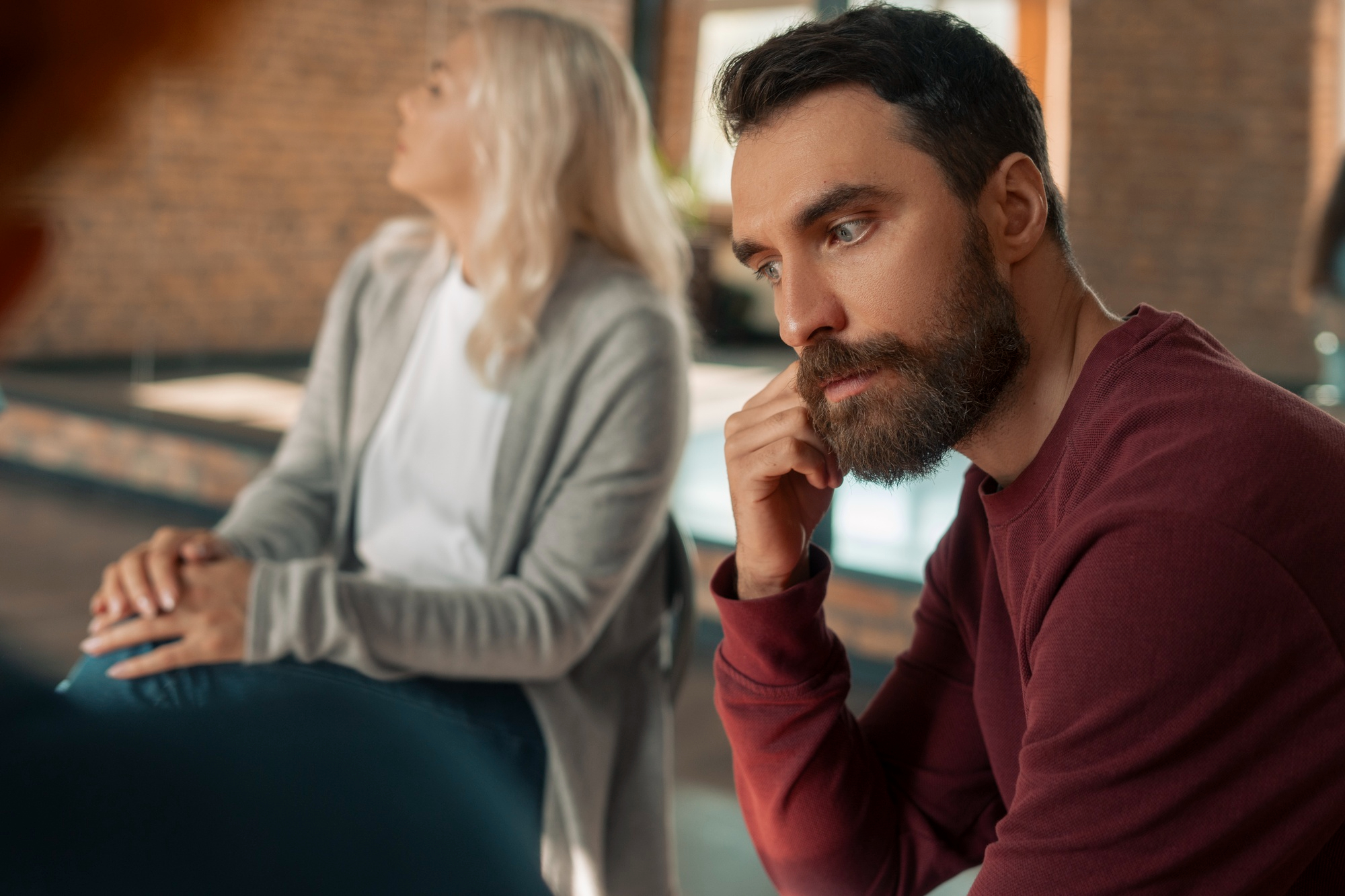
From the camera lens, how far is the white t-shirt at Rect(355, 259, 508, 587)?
1758mm

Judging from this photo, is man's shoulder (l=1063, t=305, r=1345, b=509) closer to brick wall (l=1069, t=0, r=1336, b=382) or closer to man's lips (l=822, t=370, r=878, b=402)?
man's lips (l=822, t=370, r=878, b=402)

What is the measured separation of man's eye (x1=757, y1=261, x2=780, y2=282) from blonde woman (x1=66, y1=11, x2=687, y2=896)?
58 centimetres

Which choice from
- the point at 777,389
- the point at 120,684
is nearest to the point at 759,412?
the point at 777,389

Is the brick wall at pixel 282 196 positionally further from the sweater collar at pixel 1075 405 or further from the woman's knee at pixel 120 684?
the sweater collar at pixel 1075 405

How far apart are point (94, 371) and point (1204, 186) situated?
476 centimetres

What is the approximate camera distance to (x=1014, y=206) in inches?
38.9

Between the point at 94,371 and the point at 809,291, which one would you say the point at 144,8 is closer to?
the point at 809,291

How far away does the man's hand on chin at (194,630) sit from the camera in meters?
1.31

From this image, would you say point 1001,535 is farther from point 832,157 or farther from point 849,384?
point 832,157

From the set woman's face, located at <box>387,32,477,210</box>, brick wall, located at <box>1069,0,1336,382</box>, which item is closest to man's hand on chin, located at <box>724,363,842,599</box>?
woman's face, located at <box>387,32,477,210</box>

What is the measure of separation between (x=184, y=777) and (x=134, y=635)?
0.76 metres

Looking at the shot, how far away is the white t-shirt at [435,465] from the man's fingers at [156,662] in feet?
1.36

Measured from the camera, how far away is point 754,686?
110 cm

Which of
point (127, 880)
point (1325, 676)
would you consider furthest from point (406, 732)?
point (1325, 676)
